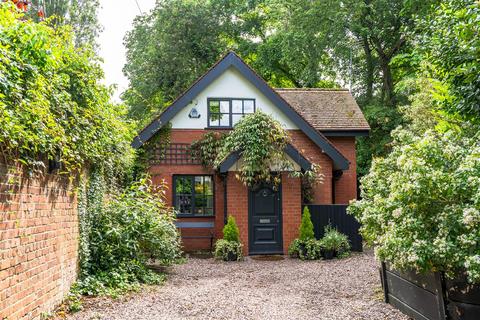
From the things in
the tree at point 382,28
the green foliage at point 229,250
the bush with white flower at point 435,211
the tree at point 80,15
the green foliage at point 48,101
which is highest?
the tree at point 80,15

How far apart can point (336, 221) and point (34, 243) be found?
10.9m

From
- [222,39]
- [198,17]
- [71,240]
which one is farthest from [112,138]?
[222,39]

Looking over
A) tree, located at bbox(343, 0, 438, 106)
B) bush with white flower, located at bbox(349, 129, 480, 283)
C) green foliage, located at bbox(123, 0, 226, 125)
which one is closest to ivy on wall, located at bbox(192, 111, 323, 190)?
bush with white flower, located at bbox(349, 129, 480, 283)

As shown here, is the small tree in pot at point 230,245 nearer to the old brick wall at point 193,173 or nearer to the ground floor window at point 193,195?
the old brick wall at point 193,173

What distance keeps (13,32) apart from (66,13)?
27106mm

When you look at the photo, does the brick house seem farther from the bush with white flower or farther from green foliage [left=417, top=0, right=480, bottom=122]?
the bush with white flower

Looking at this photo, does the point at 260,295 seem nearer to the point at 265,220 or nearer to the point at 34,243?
the point at 34,243

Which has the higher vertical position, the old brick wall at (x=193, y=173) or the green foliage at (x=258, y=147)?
the green foliage at (x=258, y=147)

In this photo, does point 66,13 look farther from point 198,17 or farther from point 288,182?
point 288,182

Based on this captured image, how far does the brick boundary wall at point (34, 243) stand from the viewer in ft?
15.9

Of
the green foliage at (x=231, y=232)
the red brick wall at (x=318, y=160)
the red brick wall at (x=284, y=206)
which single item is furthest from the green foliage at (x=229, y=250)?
the red brick wall at (x=318, y=160)

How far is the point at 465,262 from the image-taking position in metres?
4.54

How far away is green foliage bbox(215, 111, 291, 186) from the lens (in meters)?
14.0

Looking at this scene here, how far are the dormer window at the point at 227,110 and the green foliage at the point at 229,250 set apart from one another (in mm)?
4646
